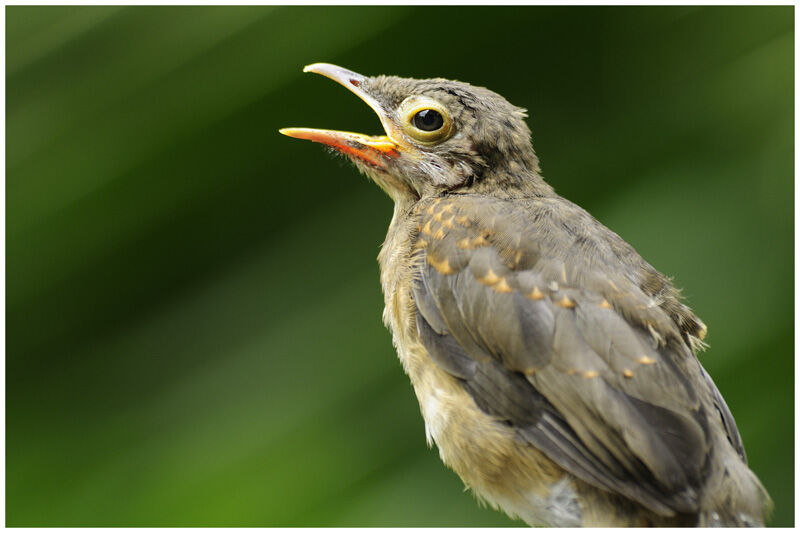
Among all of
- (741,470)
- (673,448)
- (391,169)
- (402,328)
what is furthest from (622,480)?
(391,169)

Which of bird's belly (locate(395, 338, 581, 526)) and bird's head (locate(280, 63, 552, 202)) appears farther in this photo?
bird's head (locate(280, 63, 552, 202))

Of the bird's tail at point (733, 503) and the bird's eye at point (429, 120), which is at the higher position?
the bird's eye at point (429, 120)

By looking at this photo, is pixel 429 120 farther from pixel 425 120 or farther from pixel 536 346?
pixel 536 346

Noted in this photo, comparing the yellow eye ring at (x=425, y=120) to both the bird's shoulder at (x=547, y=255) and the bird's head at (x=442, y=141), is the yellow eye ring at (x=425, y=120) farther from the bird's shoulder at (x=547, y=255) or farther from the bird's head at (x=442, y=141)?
the bird's shoulder at (x=547, y=255)

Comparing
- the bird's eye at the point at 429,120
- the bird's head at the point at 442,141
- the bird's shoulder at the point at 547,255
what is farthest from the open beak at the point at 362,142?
the bird's shoulder at the point at 547,255

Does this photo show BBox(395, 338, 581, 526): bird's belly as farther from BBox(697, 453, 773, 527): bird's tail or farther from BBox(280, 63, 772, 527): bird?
BBox(697, 453, 773, 527): bird's tail

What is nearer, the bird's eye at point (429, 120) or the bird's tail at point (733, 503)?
the bird's tail at point (733, 503)

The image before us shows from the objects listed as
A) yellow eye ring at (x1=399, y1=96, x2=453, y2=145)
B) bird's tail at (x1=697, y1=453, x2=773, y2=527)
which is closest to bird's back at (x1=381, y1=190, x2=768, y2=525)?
bird's tail at (x1=697, y1=453, x2=773, y2=527)
